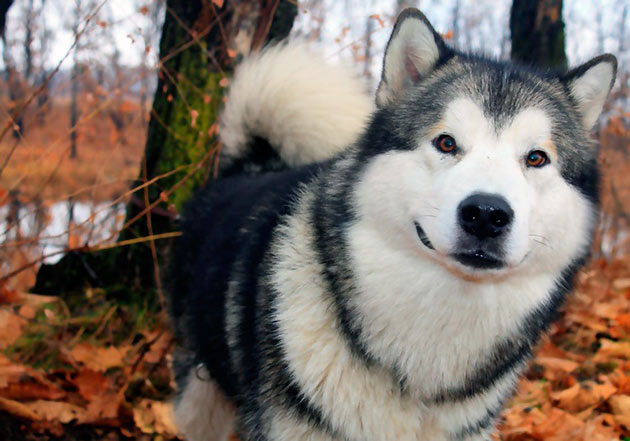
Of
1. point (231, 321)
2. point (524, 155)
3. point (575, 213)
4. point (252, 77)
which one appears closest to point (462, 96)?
point (524, 155)

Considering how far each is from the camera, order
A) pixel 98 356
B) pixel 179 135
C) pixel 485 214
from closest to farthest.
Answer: pixel 485 214 → pixel 98 356 → pixel 179 135

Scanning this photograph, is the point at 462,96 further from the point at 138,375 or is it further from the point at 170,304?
the point at 138,375

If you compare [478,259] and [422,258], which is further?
[422,258]

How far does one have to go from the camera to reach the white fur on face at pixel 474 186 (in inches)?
76.1

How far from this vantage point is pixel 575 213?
223 centimetres

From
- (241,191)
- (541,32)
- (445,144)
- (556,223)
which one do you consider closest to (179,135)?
(241,191)

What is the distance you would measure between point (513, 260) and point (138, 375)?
250cm

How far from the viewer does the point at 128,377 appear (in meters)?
3.49

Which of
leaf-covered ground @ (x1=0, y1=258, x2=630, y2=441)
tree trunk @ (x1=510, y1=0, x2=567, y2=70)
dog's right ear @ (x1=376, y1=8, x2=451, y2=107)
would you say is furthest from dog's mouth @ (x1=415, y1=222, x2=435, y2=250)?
tree trunk @ (x1=510, y1=0, x2=567, y2=70)

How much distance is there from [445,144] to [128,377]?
235 cm

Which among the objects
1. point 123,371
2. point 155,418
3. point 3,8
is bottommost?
point 155,418

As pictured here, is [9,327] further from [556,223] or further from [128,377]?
[556,223]

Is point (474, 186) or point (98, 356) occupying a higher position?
point (474, 186)

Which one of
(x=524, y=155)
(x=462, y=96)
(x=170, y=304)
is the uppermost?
(x=462, y=96)
